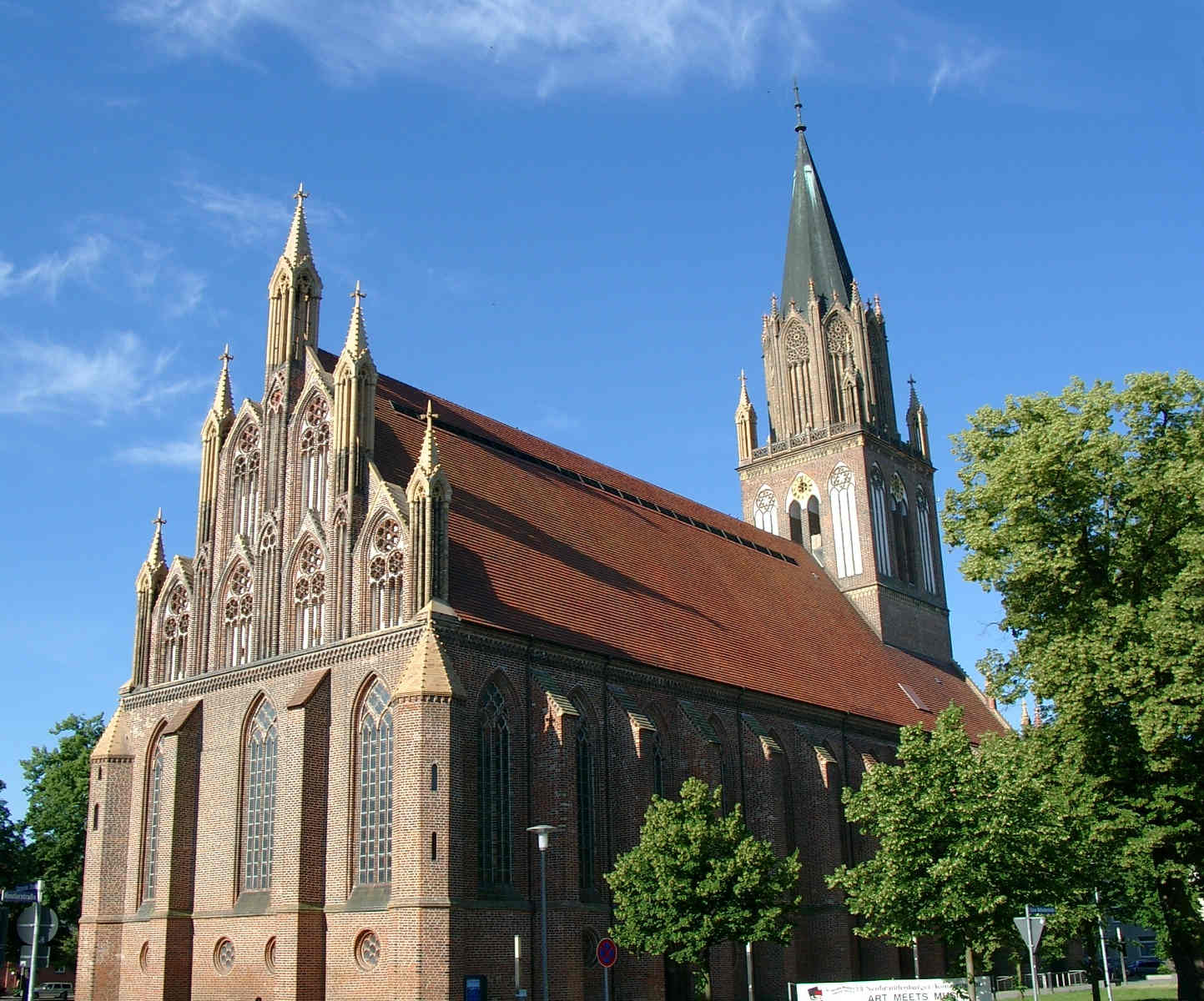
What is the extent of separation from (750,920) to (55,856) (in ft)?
101

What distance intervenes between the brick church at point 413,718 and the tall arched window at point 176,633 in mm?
102

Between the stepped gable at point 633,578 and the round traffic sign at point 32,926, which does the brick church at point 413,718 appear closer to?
the stepped gable at point 633,578

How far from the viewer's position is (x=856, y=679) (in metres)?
46.8

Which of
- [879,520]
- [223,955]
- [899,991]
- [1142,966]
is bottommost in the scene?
[1142,966]

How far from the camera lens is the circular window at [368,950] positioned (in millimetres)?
27812

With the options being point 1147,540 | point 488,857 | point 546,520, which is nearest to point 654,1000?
point 488,857

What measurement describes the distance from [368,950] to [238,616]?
33.4ft

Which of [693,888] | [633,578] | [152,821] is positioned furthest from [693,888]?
[152,821]

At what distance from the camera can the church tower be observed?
5488 centimetres

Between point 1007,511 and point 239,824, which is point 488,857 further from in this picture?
point 1007,511

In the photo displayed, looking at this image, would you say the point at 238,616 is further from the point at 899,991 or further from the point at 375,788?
the point at 899,991

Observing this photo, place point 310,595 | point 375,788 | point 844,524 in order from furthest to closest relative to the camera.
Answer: point 844,524 → point 310,595 → point 375,788

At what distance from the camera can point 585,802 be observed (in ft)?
108

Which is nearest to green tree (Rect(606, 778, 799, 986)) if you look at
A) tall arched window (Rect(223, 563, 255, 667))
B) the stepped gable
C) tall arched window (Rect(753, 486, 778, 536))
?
the stepped gable
